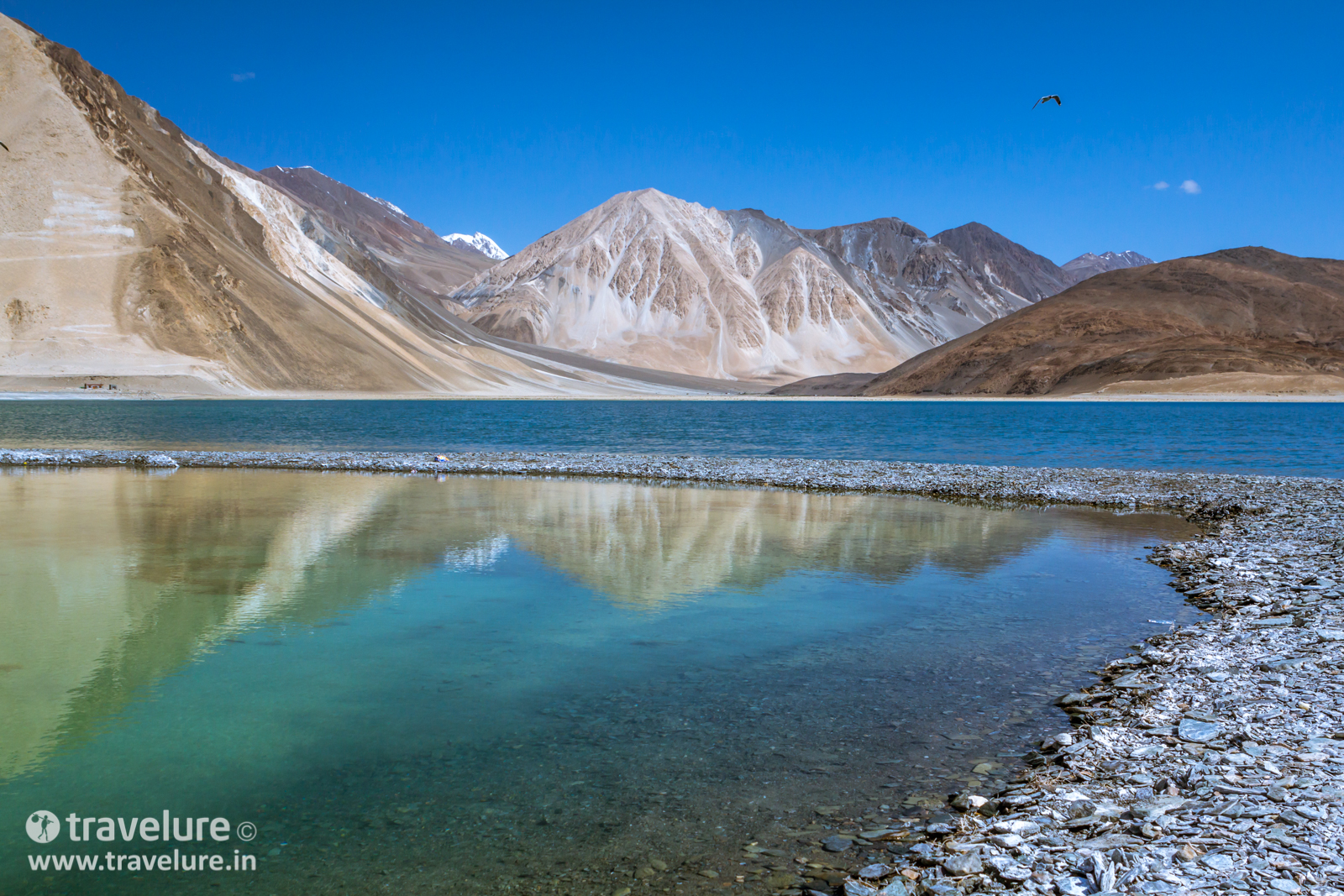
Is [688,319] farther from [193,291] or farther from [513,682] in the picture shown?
[513,682]

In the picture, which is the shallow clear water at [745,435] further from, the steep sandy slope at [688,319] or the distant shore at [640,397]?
the steep sandy slope at [688,319]

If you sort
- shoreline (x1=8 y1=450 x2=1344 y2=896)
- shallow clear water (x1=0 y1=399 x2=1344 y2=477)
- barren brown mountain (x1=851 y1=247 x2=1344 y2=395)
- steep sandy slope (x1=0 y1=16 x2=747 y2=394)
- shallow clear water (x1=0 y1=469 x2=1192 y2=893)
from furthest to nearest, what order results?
barren brown mountain (x1=851 y1=247 x2=1344 y2=395)
steep sandy slope (x1=0 y1=16 x2=747 y2=394)
shallow clear water (x1=0 y1=399 x2=1344 y2=477)
shallow clear water (x1=0 y1=469 x2=1192 y2=893)
shoreline (x1=8 y1=450 x2=1344 y2=896)

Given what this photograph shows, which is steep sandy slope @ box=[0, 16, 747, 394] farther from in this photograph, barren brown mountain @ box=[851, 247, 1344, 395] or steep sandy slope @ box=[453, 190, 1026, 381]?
steep sandy slope @ box=[453, 190, 1026, 381]

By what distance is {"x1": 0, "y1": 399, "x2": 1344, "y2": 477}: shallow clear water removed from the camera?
107 ft

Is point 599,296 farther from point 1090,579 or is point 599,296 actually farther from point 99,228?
point 1090,579

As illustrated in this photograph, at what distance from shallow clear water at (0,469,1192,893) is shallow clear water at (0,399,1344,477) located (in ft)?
63.4

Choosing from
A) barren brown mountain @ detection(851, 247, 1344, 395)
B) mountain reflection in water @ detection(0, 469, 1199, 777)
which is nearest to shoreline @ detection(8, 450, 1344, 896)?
mountain reflection in water @ detection(0, 469, 1199, 777)

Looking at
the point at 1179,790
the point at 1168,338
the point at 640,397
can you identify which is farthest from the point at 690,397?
the point at 1179,790

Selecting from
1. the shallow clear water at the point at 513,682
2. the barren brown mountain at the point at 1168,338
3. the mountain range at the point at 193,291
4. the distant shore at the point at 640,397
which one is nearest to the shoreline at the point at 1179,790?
the shallow clear water at the point at 513,682

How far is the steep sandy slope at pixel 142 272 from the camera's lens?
79938 millimetres

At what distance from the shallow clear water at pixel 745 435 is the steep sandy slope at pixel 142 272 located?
49.6 feet

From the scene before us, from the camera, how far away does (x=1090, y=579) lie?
37.3 ft

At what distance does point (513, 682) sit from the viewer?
7.35 metres

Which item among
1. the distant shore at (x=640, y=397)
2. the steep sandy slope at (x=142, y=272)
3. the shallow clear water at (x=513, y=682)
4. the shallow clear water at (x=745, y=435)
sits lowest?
the shallow clear water at (x=513, y=682)
